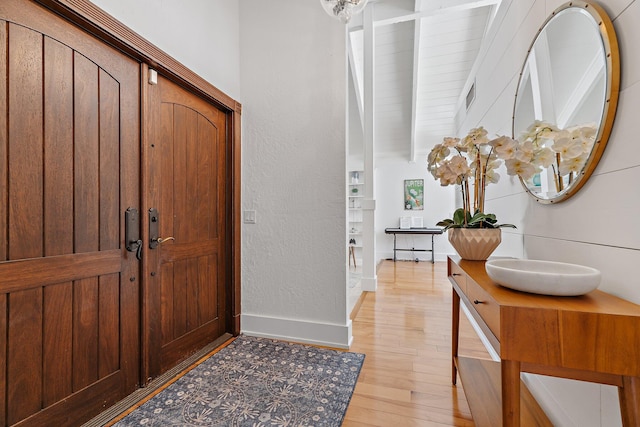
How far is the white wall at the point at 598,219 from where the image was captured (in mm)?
920

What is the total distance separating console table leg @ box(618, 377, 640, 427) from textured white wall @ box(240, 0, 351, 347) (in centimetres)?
161

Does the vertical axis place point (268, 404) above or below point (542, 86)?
below

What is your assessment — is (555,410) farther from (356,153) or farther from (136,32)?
(356,153)

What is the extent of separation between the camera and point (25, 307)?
47.2 inches

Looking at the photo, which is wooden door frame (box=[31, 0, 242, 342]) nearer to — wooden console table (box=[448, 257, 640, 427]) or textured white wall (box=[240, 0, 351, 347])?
textured white wall (box=[240, 0, 351, 347])

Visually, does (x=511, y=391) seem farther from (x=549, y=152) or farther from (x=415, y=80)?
(x=415, y=80)

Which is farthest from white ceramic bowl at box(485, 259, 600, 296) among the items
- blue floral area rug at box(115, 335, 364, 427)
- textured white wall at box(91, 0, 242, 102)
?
textured white wall at box(91, 0, 242, 102)

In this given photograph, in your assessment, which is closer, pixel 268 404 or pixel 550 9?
pixel 550 9

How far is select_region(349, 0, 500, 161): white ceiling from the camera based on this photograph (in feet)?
11.3

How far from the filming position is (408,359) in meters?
2.06

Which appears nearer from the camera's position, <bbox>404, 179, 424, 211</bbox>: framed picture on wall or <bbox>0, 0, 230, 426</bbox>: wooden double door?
<bbox>0, 0, 230, 426</bbox>: wooden double door

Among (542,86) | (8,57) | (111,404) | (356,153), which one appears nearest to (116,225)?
(8,57)

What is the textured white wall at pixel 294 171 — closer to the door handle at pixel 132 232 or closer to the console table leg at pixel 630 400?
the door handle at pixel 132 232

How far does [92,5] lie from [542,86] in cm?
232
